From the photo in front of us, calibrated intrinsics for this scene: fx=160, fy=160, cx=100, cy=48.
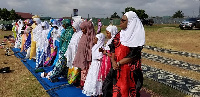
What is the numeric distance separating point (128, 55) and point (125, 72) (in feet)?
0.90

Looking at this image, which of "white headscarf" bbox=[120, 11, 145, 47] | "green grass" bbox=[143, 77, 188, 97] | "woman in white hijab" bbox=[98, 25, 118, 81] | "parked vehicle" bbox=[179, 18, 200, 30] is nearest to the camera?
"white headscarf" bbox=[120, 11, 145, 47]

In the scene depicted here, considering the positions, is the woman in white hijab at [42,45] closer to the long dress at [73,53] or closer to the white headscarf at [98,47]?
the long dress at [73,53]

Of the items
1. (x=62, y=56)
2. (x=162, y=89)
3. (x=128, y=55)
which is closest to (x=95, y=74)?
(x=128, y=55)

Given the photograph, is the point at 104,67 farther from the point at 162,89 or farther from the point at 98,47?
the point at 162,89

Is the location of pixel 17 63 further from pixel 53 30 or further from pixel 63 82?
pixel 63 82

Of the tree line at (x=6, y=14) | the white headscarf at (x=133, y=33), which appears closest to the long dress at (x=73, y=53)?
the white headscarf at (x=133, y=33)

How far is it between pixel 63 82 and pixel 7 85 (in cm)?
164

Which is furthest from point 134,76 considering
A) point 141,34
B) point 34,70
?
point 34,70

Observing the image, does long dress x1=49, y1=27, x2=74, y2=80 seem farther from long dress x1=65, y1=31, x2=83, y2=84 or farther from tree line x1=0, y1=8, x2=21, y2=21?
tree line x1=0, y1=8, x2=21, y2=21

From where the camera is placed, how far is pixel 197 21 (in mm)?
18266

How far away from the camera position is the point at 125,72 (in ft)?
8.14

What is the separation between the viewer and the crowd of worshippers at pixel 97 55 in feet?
7.92

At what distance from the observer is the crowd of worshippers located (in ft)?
7.92

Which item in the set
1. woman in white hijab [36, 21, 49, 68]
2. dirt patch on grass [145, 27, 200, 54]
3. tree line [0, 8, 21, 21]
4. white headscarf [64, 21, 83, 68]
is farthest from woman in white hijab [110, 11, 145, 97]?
tree line [0, 8, 21, 21]
